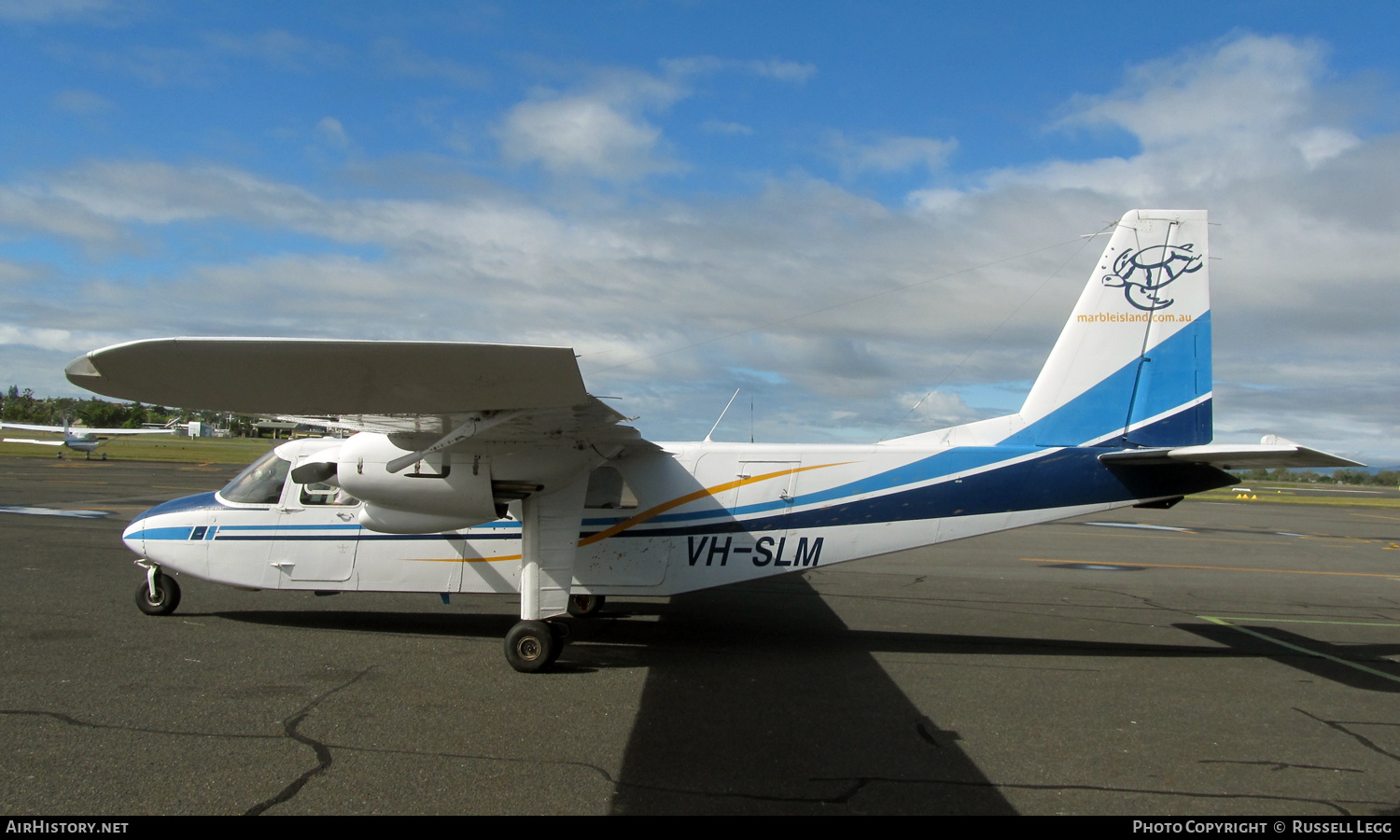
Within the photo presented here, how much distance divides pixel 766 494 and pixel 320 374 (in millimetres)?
4976

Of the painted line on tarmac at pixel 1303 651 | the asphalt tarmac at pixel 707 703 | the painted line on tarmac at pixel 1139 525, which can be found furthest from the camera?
the painted line on tarmac at pixel 1139 525

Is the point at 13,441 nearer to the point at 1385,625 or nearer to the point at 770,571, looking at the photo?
the point at 770,571

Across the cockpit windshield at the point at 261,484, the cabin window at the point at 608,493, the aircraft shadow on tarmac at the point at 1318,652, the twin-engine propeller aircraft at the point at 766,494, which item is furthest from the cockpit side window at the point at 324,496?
the aircraft shadow on tarmac at the point at 1318,652

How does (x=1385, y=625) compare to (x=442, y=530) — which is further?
(x=1385, y=625)

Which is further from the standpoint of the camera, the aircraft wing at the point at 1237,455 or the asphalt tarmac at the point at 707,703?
the aircraft wing at the point at 1237,455

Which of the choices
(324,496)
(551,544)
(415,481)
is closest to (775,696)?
(551,544)

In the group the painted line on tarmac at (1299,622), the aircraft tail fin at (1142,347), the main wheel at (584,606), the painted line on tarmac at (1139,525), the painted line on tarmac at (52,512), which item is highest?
the aircraft tail fin at (1142,347)

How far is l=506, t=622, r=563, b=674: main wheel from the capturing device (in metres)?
6.99

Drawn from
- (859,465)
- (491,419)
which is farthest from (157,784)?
(859,465)

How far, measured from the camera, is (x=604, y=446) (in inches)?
315

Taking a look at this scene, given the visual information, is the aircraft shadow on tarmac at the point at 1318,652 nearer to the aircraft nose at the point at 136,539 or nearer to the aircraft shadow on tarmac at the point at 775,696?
the aircraft shadow on tarmac at the point at 775,696

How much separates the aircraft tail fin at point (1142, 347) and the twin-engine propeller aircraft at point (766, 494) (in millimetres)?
14

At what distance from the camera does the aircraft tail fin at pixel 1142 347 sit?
26.4 ft

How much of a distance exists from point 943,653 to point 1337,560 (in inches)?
528
